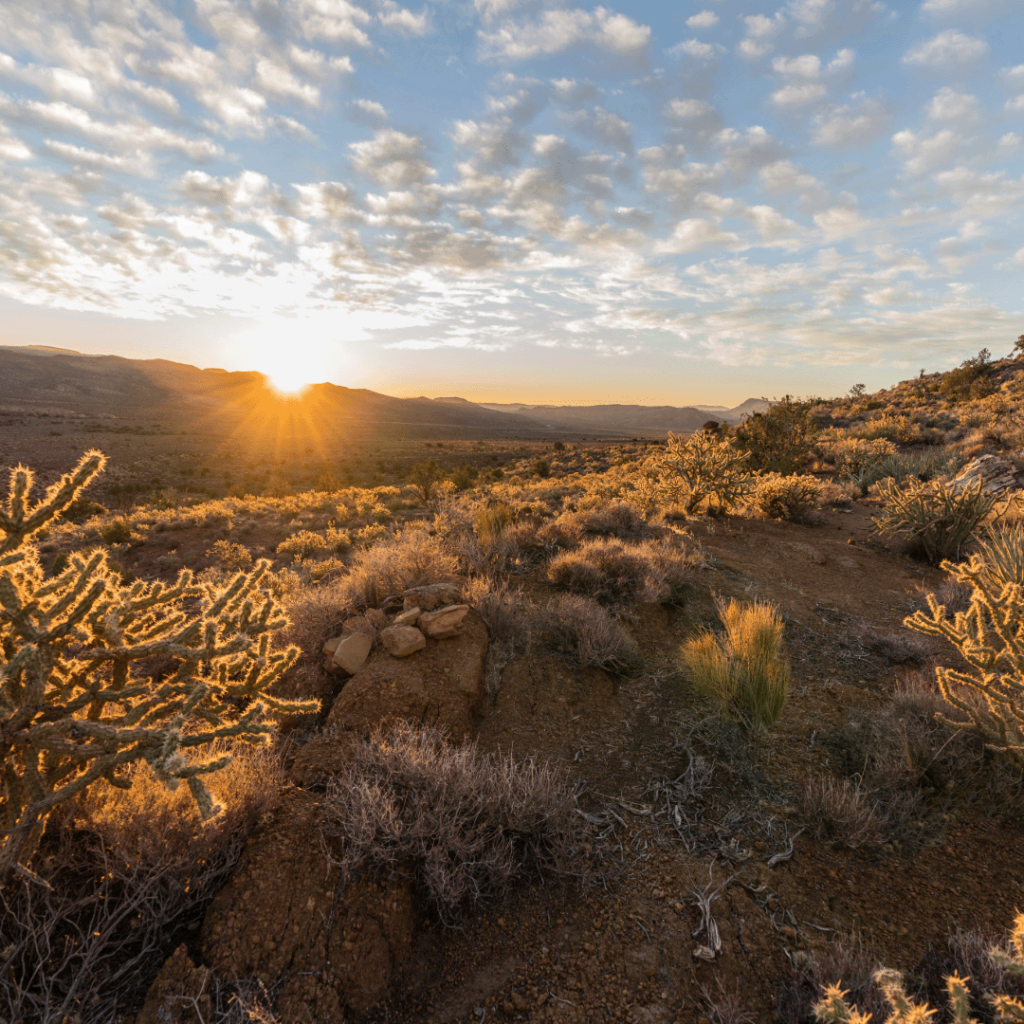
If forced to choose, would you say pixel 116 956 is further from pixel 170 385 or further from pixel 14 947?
pixel 170 385

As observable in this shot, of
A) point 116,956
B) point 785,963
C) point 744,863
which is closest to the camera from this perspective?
point 116,956

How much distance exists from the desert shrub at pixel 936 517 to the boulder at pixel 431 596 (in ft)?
28.5

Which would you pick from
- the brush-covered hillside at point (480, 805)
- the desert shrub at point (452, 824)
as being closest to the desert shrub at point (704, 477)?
the brush-covered hillside at point (480, 805)

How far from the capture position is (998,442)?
16.8 metres

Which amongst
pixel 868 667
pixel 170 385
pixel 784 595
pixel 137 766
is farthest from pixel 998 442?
pixel 170 385

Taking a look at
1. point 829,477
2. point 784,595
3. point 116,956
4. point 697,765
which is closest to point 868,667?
point 784,595

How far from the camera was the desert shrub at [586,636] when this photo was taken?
5.13 meters

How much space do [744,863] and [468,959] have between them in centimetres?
177

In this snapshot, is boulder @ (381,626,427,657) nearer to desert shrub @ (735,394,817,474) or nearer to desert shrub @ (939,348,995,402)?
desert shrub @ (735,394,817,474)

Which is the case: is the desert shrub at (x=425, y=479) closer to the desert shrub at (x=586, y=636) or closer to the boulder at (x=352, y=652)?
the desert shrub at (x=586, y=636)

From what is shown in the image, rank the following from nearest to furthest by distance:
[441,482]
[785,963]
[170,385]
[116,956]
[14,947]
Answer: [14,947] → [116,956] → [785,963] → [441,482] → [170,385]

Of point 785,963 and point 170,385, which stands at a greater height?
point 170,385

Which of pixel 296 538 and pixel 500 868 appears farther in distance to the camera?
pixel 296 538

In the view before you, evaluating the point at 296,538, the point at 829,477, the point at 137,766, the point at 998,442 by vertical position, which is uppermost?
the point at 998,442
